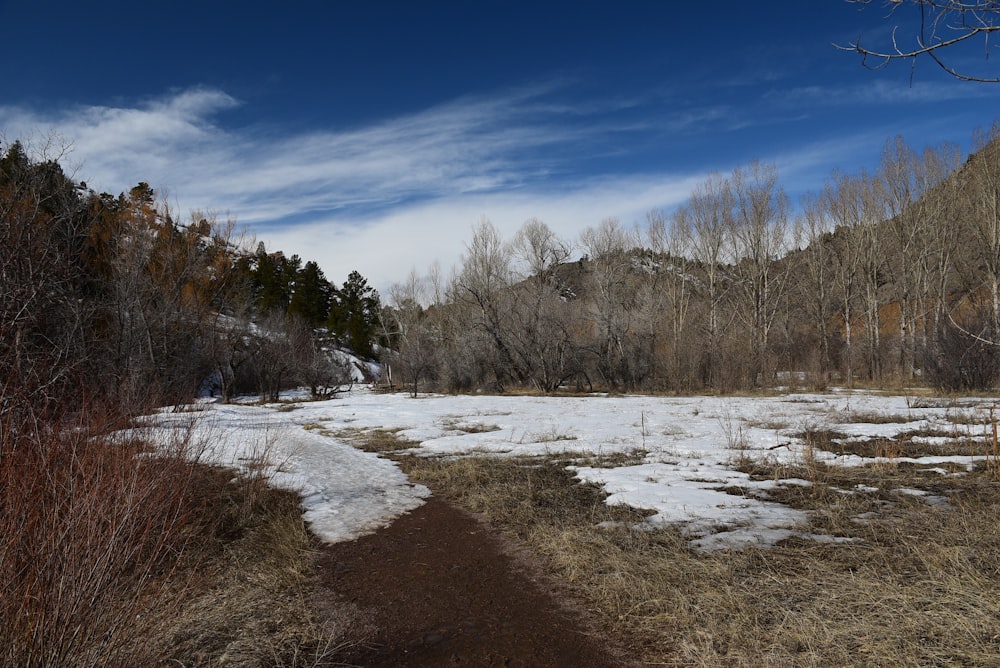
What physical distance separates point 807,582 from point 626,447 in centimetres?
749

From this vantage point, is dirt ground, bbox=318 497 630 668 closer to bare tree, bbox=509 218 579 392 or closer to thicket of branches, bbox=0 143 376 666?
thicket of branches, bbox=0 143 376 666

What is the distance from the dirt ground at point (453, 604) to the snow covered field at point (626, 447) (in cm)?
100

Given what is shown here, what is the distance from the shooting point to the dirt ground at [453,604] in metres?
3.81

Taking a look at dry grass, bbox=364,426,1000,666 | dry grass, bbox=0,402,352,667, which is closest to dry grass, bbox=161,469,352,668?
dry grass, bbox=0,402,352,667

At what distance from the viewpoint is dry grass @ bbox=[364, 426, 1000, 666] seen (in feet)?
10.4

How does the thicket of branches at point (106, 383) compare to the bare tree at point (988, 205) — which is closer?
the thicket of branches at point (106, 383)

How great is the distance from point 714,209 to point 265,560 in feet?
135

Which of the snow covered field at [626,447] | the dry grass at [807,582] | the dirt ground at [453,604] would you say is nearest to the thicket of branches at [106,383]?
the dirt ground at [453,604]

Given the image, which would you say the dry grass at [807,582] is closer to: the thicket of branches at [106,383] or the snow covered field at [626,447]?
the snow covered field at [626,447]

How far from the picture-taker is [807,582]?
13.5 feet

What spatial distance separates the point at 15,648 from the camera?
6.63 feet

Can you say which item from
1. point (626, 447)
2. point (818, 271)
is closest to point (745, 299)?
point (818, 271)

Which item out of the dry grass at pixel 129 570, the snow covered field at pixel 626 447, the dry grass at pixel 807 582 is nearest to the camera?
the dry grass at pixel 129 570

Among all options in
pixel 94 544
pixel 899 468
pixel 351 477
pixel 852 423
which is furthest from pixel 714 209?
pixel 94 544
